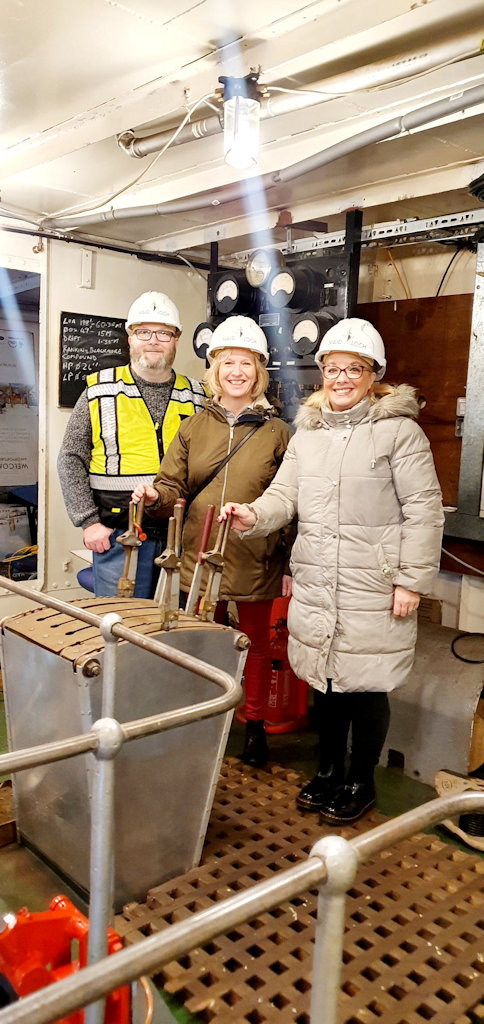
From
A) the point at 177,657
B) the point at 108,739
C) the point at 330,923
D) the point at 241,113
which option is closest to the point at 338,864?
the point at 330,923

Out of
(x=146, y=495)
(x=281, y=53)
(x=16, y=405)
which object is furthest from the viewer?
(x=16, y=405)

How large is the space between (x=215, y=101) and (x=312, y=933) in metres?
2.70

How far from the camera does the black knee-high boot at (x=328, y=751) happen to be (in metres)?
2.79

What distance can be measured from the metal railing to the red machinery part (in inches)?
14.9

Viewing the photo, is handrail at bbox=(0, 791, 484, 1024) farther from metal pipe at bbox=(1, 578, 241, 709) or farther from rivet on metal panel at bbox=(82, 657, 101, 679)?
rivet on metal panel at bbox=(82, 657, 101, 679)

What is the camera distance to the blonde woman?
2.98 metres

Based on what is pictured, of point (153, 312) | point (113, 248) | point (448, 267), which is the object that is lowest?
point (153, 312)

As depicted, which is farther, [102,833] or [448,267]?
[448,267]

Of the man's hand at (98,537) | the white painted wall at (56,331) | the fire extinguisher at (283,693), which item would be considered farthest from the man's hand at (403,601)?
the white painted wall at (56,331)

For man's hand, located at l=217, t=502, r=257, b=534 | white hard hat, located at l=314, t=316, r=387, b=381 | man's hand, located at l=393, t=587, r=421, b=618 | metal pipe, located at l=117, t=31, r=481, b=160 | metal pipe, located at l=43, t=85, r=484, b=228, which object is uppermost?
metal pipe, located at l=117, t=31, r=481, b=160

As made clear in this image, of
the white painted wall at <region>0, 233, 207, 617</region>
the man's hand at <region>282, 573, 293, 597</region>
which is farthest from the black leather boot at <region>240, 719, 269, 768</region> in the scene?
the white painted wall at <region>0, 233, 207, 617</region>

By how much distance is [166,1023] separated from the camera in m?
1.88

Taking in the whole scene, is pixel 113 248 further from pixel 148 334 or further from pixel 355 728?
pixel 355 728

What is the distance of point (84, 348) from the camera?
183 inches
